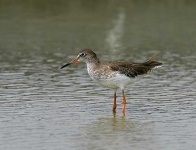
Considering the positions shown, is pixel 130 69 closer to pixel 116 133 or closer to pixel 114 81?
pixel 114 81

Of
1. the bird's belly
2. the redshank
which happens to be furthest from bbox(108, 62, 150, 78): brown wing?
the bird's belly

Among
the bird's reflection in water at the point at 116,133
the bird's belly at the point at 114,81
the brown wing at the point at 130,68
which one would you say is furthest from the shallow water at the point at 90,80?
the brown wing at the point at 130,68

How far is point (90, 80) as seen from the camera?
19062 millimetres

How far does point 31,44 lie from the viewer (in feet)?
85.6

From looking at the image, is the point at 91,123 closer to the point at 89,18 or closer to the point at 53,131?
the point at 53,131

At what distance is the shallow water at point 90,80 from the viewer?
12.8m

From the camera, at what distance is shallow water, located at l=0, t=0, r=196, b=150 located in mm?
12805

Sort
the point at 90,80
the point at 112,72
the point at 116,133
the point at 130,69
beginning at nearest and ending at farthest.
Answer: the point at 116,133 → the point at 112,72 → the point at 130,69 → the point at 90,80

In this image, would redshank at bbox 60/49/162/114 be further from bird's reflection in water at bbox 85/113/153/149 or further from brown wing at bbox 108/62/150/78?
bird's reflection in water at bbox 85/113/153/149

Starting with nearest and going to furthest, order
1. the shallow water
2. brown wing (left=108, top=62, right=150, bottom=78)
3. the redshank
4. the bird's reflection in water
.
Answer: the bird's reflection in water < the shallow water < the redshank < brown wing (left=108, top=62, right=150, bottom=78)

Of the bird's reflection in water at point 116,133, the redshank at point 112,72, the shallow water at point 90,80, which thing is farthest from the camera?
the redshank at point 112,72

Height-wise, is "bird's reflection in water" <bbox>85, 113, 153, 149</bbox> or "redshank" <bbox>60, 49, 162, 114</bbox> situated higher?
"redshank" <bbox>60, 49, 162, 114</bbox>

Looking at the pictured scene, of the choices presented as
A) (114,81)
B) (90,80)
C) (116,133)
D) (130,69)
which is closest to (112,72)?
(114,81)

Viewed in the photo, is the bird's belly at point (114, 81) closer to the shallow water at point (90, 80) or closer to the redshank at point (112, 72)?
the redshank at point (112, 72)
